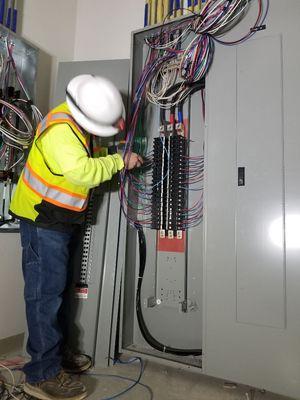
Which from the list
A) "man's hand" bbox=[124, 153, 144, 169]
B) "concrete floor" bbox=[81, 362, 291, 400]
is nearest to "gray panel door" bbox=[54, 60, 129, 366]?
"concrete floor" bbox=[81, 362, 291, 400]

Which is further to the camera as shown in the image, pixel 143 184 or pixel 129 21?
pixel 129 21

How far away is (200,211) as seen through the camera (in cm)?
171

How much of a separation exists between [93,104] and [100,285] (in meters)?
0.99

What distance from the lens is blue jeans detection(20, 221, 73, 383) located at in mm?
1360

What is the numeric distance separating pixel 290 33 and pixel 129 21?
4.68 ft

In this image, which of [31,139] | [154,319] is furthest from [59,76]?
[154,319]

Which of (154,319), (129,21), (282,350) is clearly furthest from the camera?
(129,21)

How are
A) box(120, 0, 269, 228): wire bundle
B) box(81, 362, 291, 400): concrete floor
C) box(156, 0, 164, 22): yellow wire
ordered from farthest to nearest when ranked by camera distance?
box(156, 0, 164, 22): yellow wire < box(120, 0, 269, 228): wire bundle < box(81, 362, 291, 400): concrete floor

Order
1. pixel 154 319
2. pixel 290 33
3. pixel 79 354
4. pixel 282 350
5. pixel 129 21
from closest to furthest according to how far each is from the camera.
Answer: pixel 282 350 → pixel 290 33 → pixel 79 354 → pixel 154 319 → pixel 129 21

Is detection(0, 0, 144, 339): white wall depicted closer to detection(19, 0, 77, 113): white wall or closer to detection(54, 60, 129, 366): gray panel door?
detection(19, 0, 77, 113): white wall

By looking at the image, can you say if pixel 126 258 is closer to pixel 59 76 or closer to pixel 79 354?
pixel 79 354

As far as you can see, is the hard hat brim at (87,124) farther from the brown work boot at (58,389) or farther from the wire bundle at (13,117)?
the brown work boot at (58,389)

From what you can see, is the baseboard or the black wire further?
the baseboard

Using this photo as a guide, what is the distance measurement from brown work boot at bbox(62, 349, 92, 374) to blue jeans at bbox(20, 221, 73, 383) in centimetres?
18
